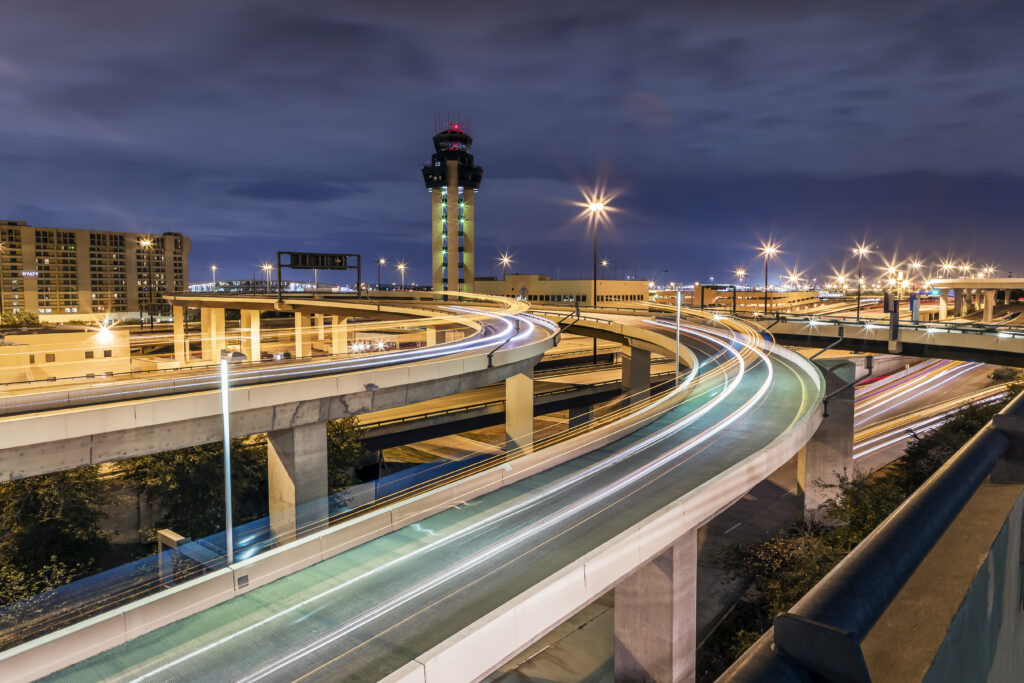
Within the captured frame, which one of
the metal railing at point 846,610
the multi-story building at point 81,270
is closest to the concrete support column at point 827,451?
the metal railing at point 846,610

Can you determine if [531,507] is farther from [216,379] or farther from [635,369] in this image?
[635,369]

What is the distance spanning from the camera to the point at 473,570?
14.8 metres

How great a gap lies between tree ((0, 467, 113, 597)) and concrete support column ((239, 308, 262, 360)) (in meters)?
43.6

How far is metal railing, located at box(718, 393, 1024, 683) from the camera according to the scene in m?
1.11

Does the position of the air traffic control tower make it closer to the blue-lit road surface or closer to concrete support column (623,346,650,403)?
concrete support column (623,346,650,403)

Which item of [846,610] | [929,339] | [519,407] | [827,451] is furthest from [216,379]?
[929,339]

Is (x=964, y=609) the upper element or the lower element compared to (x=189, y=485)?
upper

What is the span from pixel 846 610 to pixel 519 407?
44.8m

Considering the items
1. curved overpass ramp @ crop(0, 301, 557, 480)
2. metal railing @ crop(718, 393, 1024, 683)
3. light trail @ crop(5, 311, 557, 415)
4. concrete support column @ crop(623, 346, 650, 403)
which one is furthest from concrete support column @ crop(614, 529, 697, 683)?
concrete support column @ crop(623, 346, 650, 403)

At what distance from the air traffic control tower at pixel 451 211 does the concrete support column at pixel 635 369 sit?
246ft

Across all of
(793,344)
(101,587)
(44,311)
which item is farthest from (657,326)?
(44,311)

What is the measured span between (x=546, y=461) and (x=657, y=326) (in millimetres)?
40483

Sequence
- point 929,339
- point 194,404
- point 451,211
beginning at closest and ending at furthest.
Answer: point 194,404, point 929,339, point 451,211

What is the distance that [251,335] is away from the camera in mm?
80062
